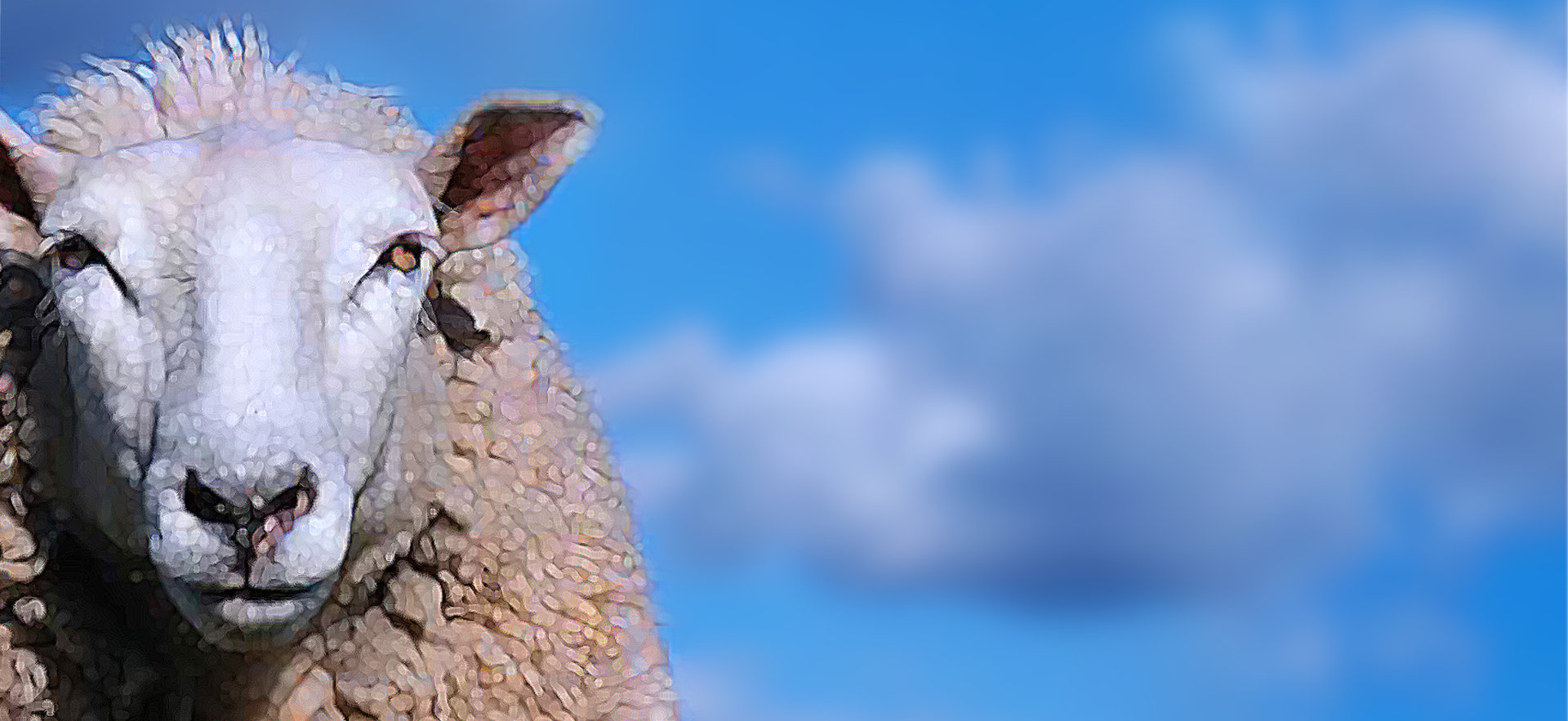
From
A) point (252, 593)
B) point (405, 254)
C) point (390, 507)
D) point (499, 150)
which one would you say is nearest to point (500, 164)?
point (499, 150)

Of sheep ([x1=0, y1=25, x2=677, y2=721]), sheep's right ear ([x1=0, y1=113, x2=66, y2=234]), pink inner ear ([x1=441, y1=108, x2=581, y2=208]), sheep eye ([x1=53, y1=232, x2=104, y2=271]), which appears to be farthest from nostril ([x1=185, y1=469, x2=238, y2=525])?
pink inner ear ([x1=441, y1=108, x2=581, y2=208])

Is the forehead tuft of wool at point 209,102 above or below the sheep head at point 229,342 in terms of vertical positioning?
above

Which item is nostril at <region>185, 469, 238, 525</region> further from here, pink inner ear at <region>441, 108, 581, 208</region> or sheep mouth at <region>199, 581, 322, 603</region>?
pink inner ear at <region>441, 108, 581, 208</region>

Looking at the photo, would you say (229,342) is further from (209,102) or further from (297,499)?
(209,102)

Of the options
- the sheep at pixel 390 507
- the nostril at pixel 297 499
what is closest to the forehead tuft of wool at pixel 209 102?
the sheep at pixel 390 507

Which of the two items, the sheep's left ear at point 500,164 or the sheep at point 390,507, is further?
the sheep's left ear at point 500,164

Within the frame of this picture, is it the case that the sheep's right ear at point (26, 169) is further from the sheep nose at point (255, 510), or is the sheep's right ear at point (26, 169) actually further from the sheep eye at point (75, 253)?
the sheep nose at point (255, 510)

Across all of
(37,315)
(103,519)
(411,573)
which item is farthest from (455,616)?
(37,315)
